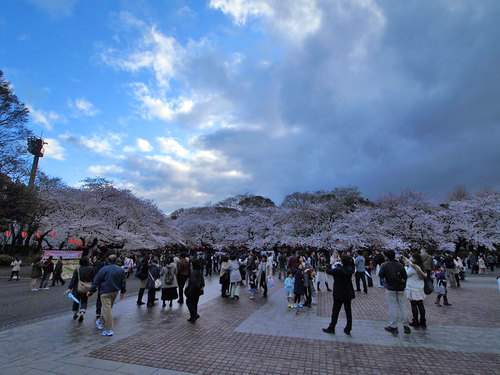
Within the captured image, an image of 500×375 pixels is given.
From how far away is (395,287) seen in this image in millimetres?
5699

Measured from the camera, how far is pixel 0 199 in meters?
21.5

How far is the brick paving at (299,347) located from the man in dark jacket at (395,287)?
283 mm

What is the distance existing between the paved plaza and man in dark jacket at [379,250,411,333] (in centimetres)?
26

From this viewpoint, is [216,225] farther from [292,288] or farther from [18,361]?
[18,361]

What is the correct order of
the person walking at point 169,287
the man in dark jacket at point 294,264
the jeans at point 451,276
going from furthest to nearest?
the jeans at point 451,276
the man in dark jacket at point 294,264
the person walking at point 169,287

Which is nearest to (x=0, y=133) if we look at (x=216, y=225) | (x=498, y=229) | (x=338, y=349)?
(x=216, y=225)

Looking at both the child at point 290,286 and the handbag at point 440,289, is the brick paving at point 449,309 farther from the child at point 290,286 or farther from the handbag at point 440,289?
the child at point 290,286

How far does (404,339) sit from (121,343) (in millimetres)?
5807

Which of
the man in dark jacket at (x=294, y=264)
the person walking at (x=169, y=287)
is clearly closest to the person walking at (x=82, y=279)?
the person walking at (x=169, y=287)

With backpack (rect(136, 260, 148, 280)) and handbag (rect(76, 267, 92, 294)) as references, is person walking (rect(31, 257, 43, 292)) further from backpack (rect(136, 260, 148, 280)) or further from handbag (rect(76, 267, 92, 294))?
handbag (rect(76, 267, 92, 294))

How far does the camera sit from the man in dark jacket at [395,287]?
5.69 m

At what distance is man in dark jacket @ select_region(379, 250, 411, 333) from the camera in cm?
569

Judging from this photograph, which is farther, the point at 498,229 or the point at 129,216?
the point at 498,229

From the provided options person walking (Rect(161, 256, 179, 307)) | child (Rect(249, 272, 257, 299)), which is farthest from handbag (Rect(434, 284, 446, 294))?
person walking (Rect(161, 256, 179, 307))
